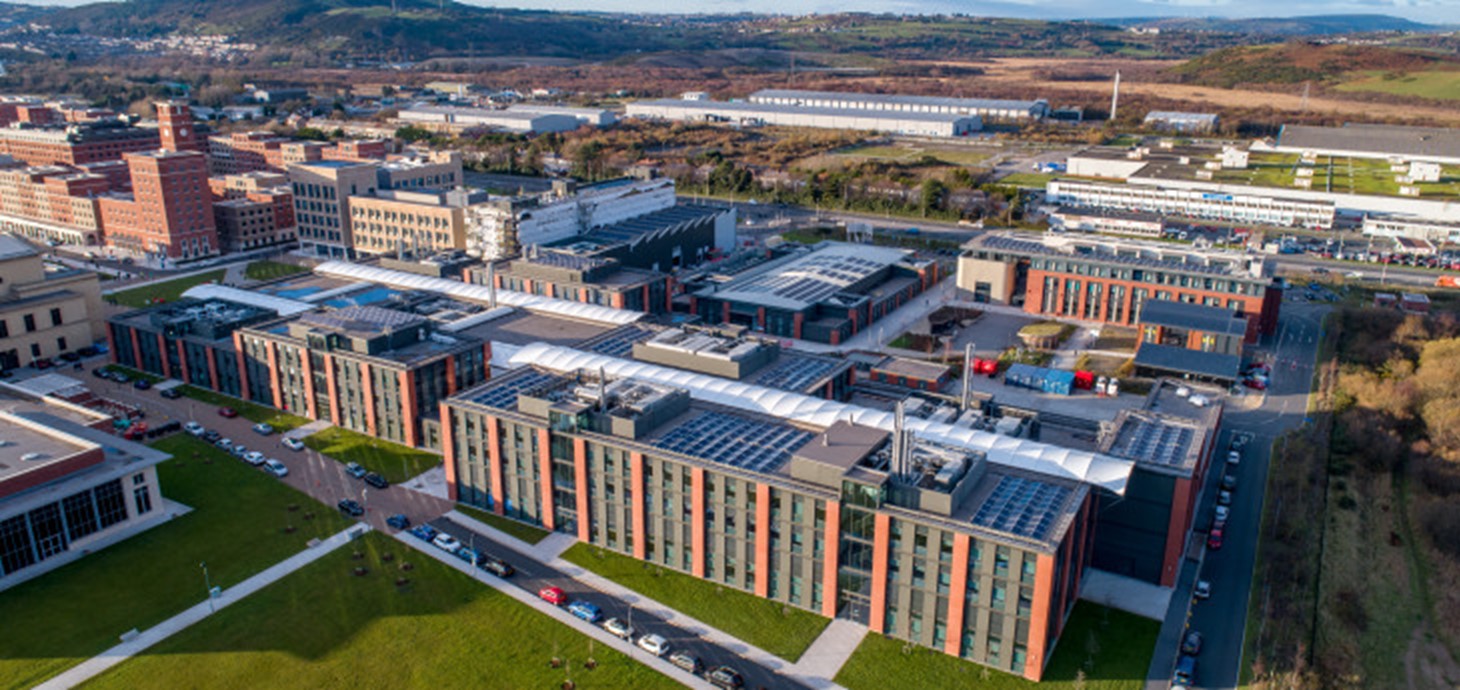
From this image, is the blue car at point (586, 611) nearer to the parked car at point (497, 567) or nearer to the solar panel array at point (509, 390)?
the parked car at point (497, 567)

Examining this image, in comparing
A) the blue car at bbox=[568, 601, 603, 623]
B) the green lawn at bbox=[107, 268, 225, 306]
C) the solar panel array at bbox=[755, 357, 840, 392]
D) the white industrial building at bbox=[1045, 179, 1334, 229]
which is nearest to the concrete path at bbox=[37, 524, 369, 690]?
the blue car at bbox=[568, 601, 603, 623]

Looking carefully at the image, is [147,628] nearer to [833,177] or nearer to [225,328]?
[225,328]

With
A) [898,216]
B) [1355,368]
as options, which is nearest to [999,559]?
[1355,368]

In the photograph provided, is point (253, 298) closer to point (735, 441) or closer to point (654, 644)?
point (735, 441)

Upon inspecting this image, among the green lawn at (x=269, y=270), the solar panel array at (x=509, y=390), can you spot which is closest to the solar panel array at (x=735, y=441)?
the solar panel array at (x=509, y=390)

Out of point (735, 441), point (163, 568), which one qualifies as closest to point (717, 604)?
point (735, 441)

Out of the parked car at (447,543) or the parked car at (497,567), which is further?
the parked car at (447,543)

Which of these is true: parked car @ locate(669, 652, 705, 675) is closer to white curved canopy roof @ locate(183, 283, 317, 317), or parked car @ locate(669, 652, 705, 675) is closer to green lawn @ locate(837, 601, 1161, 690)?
green lawn @ locate(837, 601, 1161, 690)

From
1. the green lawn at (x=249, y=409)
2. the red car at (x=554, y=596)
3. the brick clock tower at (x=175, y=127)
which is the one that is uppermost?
the brick clock tower at (x=175, y=127)
